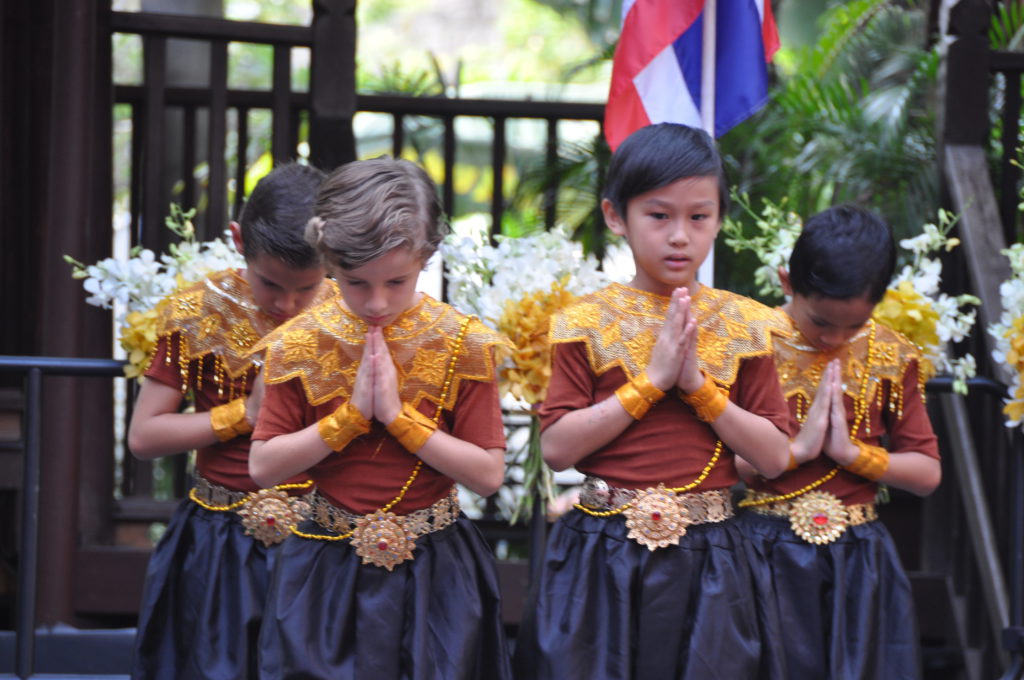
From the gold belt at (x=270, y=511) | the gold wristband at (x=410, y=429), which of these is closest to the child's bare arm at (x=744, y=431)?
the gold wristband at (x=410, y=429)

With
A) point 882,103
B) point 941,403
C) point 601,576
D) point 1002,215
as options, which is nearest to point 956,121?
point 1002,215

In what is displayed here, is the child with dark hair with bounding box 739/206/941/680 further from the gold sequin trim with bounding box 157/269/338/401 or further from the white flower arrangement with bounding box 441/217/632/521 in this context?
the gold sequin trim with bounding box 157/269/338/401

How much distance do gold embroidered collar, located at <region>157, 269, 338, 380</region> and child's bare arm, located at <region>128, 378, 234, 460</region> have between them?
11cm

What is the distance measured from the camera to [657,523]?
2699mm

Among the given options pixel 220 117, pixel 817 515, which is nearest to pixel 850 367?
pixel 817 515

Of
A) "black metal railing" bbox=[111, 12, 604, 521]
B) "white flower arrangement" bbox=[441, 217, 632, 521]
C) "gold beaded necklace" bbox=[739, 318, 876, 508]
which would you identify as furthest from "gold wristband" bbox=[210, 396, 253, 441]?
"black metal railing" bbox=[111, 12, 604, 521]

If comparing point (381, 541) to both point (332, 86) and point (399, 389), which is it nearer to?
point (399, 389)

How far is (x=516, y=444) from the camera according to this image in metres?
7.28

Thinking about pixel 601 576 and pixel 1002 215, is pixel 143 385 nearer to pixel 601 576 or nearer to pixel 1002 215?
pixel 601 576

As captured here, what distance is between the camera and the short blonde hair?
2484 millimetres

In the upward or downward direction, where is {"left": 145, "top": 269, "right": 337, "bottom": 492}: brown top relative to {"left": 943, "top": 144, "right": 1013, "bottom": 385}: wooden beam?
downward

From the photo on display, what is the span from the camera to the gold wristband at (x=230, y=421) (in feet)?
9.95

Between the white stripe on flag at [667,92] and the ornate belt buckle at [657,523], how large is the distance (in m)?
1.62

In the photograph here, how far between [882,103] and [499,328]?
3.83 meters
